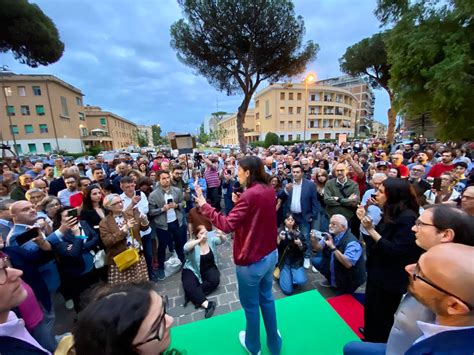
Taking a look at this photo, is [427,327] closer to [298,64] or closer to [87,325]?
[87,325]

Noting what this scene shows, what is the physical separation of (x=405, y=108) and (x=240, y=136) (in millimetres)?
11598

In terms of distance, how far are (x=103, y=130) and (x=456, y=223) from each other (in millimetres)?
54860

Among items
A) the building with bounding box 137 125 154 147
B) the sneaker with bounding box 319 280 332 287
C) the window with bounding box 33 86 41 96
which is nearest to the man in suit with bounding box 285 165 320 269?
the sneaker with bounding box 319 280 332 287

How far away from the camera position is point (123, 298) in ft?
2.71

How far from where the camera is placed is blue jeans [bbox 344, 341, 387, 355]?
1569 mm

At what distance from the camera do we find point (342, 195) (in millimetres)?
4258

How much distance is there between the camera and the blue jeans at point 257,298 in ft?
6.64

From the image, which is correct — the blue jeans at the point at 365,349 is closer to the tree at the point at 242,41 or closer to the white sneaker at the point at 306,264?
the white sneaker at the point at 306,264

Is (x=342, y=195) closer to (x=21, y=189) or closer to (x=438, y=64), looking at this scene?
(x=21, y=189)

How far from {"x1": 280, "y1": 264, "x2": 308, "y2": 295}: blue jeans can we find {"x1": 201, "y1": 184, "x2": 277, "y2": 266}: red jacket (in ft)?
6.07

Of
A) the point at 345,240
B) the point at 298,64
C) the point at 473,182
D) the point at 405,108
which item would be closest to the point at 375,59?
the point at 298,64

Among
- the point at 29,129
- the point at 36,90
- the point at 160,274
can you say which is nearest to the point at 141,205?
the point at 160,274

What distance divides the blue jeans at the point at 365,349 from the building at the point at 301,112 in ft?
139

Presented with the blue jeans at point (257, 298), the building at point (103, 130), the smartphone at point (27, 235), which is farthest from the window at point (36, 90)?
the blue jeans at point (257, 298)
